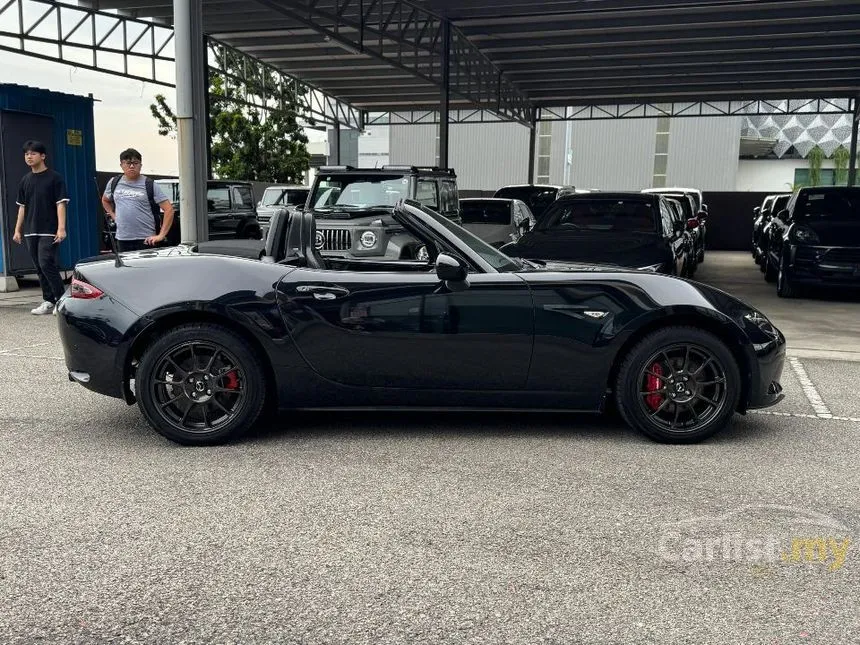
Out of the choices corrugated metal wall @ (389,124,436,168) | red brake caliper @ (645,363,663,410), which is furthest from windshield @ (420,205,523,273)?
corrugated metal wall @ (389,124,436,168)

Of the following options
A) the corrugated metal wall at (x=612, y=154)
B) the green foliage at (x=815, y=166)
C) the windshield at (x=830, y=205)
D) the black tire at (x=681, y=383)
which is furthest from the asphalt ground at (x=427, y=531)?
the green foliage at (x=815, y=166)

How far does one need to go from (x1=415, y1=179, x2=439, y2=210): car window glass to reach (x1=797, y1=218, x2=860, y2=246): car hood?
5276mm

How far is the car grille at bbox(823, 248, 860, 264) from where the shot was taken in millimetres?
11891

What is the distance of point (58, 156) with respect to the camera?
12.1 m

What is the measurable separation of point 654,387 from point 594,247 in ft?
15.5

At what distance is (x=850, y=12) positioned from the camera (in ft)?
59.9

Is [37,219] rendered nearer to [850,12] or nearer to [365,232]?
[365,232]

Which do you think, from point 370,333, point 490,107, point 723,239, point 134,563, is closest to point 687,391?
point 370,333

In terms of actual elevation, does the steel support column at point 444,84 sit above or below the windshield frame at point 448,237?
above

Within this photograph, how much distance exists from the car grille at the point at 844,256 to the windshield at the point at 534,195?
10100 mm

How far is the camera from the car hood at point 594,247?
29.8 feet

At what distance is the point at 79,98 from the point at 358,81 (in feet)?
65.3

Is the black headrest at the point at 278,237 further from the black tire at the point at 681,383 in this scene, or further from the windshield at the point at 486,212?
the windshield at the point at 486,212

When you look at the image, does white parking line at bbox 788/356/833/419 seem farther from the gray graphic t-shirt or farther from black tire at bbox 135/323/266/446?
the gray graphic t-shirt
